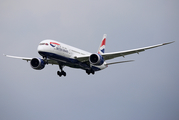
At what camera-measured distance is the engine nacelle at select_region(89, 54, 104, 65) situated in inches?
1699

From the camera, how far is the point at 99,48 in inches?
2229

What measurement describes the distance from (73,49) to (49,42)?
4.84m

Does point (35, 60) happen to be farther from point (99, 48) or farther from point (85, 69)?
point (99, 48)

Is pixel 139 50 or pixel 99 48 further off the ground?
pixel 99 48

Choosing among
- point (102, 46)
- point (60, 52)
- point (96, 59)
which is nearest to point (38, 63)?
point (60, 52)

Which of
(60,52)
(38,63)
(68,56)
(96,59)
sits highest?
(60,52)

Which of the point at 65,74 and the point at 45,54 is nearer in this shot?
the point at 45,54

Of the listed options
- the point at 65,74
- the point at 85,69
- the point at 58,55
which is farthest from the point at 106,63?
the point at 58,55

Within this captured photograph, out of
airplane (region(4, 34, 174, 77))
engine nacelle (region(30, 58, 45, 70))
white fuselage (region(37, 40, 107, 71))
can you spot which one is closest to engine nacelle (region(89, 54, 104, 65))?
airplane (region(4, 34, 174, 77))

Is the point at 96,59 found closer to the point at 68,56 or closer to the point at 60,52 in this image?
the point at 68,56

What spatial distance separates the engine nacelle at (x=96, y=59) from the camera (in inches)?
1699

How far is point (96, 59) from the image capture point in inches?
1724
